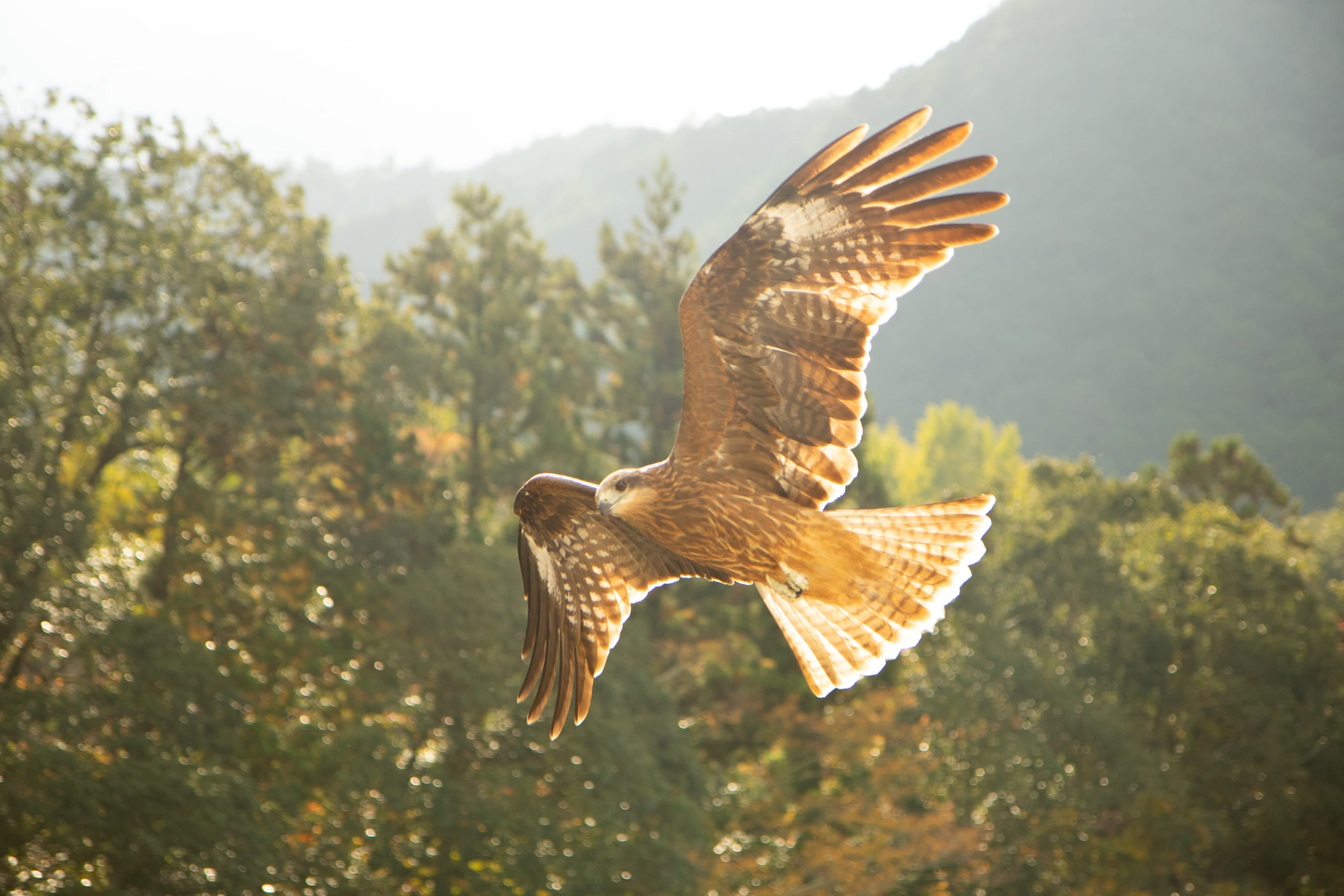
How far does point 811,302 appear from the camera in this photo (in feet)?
14.7

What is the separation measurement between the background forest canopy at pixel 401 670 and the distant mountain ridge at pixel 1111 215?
41.7 meters

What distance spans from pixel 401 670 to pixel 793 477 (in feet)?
33.6

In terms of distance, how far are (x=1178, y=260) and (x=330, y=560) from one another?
7044cm

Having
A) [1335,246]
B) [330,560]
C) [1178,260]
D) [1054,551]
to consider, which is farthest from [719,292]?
[1335,246]

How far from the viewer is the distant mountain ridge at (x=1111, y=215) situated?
209 feet

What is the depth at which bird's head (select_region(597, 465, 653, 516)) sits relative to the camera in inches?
187

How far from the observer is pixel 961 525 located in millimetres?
5086

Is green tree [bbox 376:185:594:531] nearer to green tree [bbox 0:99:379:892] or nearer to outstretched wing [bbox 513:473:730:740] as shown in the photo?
green tree [bbox 0:99:379:892]

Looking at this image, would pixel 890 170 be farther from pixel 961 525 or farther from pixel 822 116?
pixel 822 116

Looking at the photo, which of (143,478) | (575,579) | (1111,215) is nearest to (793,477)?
(575,579)

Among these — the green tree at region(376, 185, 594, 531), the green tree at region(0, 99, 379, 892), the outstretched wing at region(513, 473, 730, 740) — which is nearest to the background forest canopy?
the green tree at region(0, 99, 379, 892)

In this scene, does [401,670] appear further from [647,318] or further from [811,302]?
[647,318]

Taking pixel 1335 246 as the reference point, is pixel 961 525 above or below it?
below

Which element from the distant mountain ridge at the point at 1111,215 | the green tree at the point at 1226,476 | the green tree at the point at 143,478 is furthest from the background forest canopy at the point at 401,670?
the distant mountain ridge at the point at 1111,215
